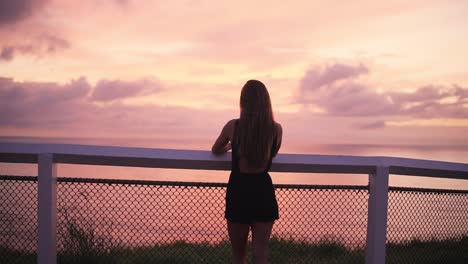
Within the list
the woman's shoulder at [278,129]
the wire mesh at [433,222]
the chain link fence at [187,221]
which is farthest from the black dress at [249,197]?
the wire mesh at [433,222]

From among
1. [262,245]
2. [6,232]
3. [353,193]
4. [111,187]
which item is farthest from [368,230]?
[6,232]

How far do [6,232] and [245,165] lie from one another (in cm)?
270

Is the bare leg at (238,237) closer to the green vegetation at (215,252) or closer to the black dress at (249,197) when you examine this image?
the black dress at (249,197)

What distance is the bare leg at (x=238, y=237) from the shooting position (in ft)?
10.2

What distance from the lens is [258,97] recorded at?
297 cm

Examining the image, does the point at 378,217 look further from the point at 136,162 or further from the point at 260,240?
the point at 136,162

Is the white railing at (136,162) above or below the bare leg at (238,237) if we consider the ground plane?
above

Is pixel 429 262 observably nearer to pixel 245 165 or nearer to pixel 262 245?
pixel 262 245

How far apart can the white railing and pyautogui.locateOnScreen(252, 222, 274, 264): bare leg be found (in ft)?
1.51

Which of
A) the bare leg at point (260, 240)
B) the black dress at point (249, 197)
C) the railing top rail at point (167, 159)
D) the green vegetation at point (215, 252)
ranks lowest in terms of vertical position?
the green vegetation at point (215, 252)

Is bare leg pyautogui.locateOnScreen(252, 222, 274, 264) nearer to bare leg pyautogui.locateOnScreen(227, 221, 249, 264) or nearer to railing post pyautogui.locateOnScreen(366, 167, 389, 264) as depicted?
bare leg pyautogui.locateOnScreen(227, 221, 249, 264)

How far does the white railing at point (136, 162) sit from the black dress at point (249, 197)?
0.16 meters

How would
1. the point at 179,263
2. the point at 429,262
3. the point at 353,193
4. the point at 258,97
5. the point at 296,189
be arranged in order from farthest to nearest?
1. the point at 429,262
2. the point at 179,263
3. the point at 353,193
4. the point at 296,189
5. the point at 258,97

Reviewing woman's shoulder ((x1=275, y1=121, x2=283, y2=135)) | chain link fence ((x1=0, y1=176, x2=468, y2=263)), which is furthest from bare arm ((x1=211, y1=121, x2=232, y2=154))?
chain link fence ((x1=0, y1=176, x2=468, y2=263))
